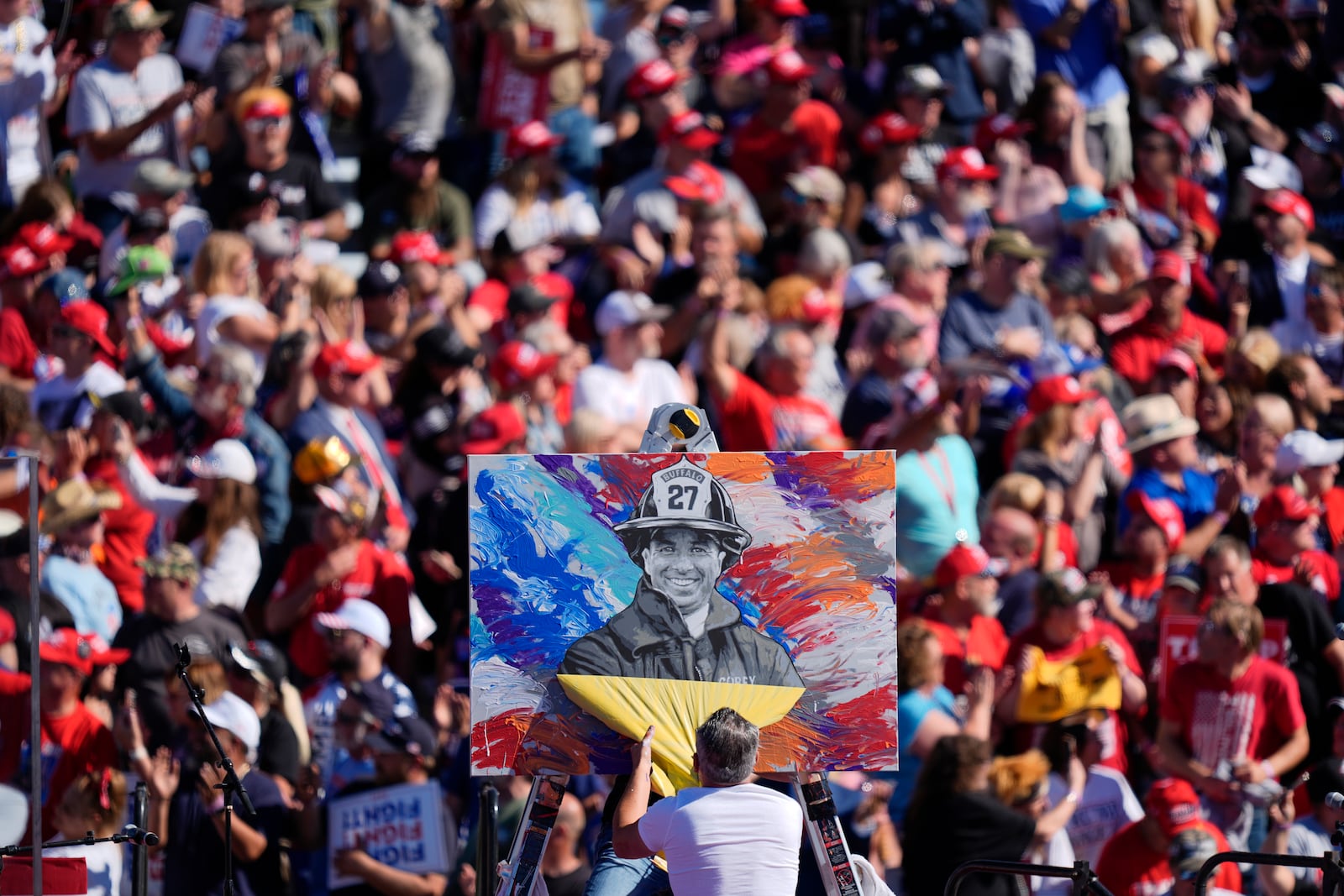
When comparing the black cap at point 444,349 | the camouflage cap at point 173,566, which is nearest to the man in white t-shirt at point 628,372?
the black cap at point 444,349

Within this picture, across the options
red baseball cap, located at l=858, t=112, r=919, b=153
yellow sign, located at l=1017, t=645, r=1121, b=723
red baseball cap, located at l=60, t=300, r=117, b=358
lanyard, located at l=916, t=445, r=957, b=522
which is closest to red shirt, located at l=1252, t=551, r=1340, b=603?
yellow sign, located at l=1017, t=645, r=1121, b=723

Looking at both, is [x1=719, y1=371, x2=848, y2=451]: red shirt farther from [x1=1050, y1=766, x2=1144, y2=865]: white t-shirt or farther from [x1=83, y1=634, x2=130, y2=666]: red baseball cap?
[x1=83, y1=634, x2=130, y2=666]: red baseball cap

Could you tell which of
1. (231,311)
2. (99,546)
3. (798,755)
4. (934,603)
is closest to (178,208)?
(231,311)

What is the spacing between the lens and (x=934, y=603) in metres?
8.80

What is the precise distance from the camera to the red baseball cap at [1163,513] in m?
9.41

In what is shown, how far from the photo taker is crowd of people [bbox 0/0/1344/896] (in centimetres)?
777

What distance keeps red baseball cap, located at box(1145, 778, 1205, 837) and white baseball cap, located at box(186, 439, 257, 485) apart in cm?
381

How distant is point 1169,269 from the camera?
11000mm

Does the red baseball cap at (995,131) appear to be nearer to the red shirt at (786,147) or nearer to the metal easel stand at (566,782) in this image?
the red shirt at (786,147)

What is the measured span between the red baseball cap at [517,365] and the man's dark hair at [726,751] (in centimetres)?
424

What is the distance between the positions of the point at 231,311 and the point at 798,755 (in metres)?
4.78

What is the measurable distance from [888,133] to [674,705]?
264 inches

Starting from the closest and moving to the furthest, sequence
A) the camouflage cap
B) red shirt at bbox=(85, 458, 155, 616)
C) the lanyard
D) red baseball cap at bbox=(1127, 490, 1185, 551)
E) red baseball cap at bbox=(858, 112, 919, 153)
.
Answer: the camouflage cap < red shirt at bbox=(85, 458, 155, 616) < the lanyard < red baseball cap at bbox=(1127, 490, 1185, 551) < red baseball cap at bbox=(858, 112, 919, 153)

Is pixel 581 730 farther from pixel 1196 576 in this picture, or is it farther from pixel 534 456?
pixel 1196 576
